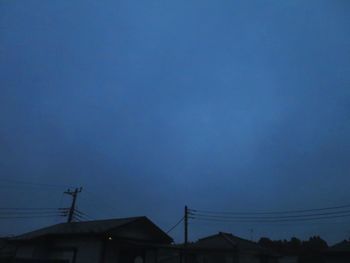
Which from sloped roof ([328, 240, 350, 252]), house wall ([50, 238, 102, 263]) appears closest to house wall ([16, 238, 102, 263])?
house wall ([50, 238, 102, 263])

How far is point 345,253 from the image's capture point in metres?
38.7

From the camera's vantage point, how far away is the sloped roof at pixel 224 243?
41406 millimetres

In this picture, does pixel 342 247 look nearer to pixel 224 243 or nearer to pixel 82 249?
pixel 224 243

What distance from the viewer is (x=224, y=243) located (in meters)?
43.2

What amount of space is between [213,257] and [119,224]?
17.4 metres

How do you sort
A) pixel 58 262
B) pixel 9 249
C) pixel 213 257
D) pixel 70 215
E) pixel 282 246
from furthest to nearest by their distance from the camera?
pixel 282 246 < pixel 70 215 < pixel 213 257 < pixel 9 249 < pixel 58 262

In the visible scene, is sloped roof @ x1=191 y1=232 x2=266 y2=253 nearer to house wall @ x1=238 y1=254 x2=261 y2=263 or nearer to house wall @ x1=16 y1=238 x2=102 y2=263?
house wall @ x1=238 y1=254 x2=261 y2=263

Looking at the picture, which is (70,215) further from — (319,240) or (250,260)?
(319,240)

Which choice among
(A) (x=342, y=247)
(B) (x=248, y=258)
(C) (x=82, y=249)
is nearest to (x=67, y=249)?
(C) (x=82, y=249)

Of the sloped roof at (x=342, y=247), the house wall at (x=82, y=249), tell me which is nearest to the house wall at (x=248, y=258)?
the sloped roof at (x=342, y=247)

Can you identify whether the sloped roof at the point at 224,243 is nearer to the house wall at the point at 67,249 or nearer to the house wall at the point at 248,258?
the house wall at the point at 248,258

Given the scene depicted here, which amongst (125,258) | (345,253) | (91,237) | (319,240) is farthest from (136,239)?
(319,240)

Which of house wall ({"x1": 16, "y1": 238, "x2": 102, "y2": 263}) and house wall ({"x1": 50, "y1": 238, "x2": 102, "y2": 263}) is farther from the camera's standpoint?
house wall ({"x1": 16, "y1": 238, "x2": 102, "y2": 263})

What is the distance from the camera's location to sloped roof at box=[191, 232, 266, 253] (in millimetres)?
41406
